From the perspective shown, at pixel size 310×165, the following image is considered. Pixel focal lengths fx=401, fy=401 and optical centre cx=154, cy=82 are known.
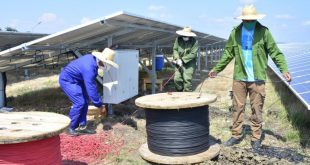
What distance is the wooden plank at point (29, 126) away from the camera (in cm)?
354

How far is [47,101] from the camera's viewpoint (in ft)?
32.3

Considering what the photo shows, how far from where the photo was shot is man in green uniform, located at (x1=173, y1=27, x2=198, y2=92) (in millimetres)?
8172

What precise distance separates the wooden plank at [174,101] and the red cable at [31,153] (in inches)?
54.4

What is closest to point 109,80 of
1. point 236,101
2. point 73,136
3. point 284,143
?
point 73,136

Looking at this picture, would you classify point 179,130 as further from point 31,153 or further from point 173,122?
point 31,153

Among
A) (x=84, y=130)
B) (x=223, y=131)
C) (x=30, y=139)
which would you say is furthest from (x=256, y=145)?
(x=30, y=139)

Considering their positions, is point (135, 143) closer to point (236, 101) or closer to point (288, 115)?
point (236, 101)

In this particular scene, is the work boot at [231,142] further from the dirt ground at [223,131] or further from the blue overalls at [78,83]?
the blue overalls at [78,83]

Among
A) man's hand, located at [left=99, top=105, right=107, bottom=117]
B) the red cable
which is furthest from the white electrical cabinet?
the red cable

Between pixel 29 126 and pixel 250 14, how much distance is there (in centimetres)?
330

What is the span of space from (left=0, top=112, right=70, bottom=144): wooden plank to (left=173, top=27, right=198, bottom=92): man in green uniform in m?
4.18

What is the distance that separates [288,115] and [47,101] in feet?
18.5

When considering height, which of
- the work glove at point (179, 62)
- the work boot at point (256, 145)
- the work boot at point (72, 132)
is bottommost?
the work boot at point (256, 145)

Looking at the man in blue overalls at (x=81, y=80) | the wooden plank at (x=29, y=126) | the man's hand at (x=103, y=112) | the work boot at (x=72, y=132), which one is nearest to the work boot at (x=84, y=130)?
the man in blue overalls at (x=81, y=80)
